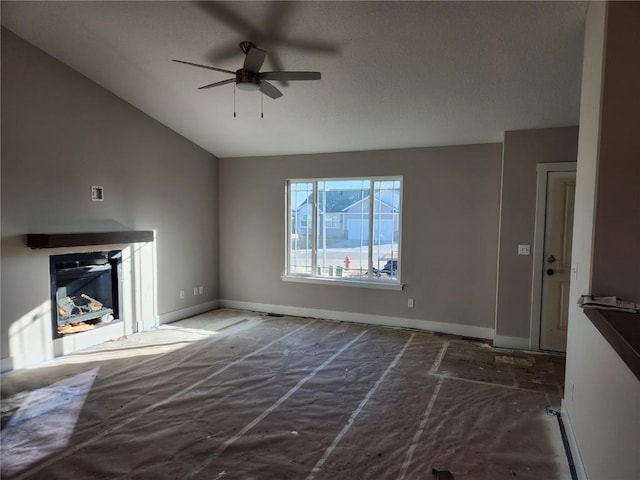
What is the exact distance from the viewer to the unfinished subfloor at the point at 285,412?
2.32 metres

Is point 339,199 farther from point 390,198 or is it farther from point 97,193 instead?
point 97,193

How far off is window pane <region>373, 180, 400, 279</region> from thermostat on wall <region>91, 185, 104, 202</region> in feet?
11.4

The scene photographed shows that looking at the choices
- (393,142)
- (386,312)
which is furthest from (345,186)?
(386,312)

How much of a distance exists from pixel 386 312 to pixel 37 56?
195 inches

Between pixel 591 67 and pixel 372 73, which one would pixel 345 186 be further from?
pixel 591 67

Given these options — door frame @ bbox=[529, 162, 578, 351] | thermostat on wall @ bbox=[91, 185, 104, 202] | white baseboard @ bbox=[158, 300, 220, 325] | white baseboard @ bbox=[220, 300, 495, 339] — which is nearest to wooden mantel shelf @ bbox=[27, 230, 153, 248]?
thermostat on wall @ bbox=[91, 185, 104, 202]

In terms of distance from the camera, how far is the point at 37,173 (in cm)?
381

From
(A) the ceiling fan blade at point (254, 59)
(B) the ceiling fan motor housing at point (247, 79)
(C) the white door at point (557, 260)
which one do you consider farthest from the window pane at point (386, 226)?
(A) the ceiling fan blade at point (254, 59)

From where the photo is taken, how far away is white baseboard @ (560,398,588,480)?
2.14 metres

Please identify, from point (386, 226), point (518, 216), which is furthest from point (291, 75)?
point (518, 216)

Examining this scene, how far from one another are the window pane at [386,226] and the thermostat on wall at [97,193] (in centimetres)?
346

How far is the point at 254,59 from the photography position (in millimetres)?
2836

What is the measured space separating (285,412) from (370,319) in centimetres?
265

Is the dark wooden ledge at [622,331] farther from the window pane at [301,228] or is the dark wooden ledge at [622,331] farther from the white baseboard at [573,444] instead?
the window pane at [301,228]
